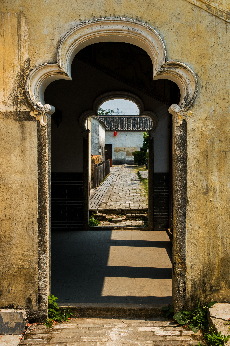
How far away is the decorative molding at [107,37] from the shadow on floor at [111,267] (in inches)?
104

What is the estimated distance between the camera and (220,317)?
13.4 ft

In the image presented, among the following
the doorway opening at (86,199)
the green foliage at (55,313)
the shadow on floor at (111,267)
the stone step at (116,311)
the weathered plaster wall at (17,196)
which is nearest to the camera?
the weathered plaster wall at (17,196)

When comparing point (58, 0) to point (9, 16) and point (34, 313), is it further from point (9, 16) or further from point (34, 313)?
point (34, 313)

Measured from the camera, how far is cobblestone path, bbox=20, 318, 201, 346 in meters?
4.02

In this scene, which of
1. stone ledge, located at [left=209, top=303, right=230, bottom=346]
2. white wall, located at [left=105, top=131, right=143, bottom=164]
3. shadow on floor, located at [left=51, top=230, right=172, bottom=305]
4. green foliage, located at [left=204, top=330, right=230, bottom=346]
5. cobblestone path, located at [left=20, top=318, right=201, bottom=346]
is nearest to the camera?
green foliage, located at [left=204, top=330, right=230, bottom=346]

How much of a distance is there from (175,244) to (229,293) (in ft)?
2.90

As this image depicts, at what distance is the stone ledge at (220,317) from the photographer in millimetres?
3904

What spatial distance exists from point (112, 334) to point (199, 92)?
3.01m

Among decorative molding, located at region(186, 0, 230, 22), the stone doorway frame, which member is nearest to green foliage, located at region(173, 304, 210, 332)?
the stone doorway frame

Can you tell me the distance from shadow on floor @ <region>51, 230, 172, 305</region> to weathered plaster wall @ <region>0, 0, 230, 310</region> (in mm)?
1064

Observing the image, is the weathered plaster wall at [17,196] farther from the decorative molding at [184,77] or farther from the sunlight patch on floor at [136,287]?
the decorative molding at [184,77]

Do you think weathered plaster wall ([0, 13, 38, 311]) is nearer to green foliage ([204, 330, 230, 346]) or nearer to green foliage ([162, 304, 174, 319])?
green foliage ([162, 304, 174, 319])

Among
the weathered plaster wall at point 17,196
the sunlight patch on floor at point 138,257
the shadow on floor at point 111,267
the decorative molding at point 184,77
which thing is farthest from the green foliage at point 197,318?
the decorative molding at point 184,77

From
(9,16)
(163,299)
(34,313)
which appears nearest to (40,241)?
(34,313)
